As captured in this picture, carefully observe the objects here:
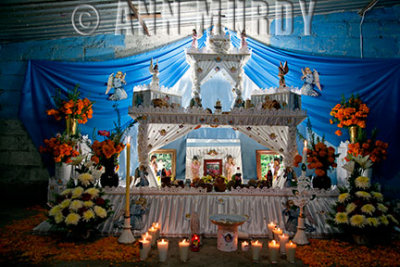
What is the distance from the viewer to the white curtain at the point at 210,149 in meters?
6.52

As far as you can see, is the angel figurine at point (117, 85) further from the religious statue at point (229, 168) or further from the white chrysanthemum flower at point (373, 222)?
the white chrysanthemum flower at point (373, 222)

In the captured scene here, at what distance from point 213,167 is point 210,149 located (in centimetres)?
52

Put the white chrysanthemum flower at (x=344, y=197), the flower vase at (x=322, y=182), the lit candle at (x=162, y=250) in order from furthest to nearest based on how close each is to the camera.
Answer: the flower vase at (x=322, y=182)
the white chrysanthemum flower at (x=344, y=197)
the lit candle at (x=162, y=250)

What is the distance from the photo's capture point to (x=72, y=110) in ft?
21.7

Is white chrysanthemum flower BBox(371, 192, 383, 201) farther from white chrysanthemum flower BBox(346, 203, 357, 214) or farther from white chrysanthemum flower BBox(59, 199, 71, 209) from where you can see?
white chrysanthemum flower BBox(59, 199, 71, 209)

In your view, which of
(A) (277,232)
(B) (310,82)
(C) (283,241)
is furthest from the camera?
(B) (310,82)

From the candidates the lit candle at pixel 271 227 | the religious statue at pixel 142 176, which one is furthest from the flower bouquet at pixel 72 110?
the lit candle at pixel 271 227

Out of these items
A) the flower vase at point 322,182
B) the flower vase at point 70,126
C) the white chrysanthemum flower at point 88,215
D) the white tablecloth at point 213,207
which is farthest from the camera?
the flower vase at point 70,126

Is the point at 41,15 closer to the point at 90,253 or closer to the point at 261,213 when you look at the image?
the point at 90,253

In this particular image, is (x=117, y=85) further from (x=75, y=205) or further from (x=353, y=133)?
(x=353, y=133)

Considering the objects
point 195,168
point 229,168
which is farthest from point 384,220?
point 195,168

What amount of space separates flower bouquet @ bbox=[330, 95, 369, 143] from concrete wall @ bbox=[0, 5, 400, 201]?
1.89 m

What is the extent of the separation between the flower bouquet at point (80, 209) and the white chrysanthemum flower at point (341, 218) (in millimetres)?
3395

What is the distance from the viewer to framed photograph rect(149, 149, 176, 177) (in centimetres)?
642
